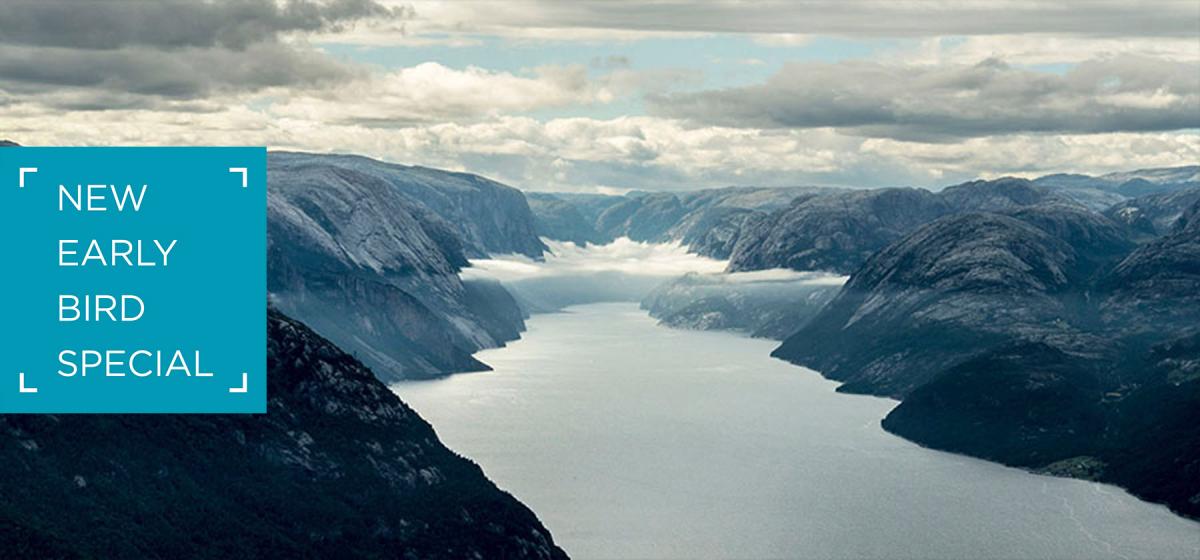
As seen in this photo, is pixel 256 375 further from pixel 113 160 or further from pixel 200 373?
pixel 113 160

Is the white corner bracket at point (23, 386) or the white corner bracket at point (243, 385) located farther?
the white corner bracket at point (23, 386)

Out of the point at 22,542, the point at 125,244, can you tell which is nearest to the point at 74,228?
the point at 125,244

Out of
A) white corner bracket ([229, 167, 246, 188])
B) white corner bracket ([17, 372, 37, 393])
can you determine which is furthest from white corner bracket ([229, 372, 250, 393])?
white corner bracket ([17, 372, 37, 393])

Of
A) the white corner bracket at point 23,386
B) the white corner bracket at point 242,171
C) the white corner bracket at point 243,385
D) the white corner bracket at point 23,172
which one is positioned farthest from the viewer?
the white corner bracket at point 23,386

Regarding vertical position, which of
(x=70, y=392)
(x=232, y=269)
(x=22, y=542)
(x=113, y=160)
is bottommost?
(x=22, y=542)

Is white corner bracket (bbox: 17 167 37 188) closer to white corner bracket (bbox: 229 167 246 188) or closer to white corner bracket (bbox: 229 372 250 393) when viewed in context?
white corner bracket (bbox: 229 167 246 188)

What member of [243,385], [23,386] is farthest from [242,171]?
[23,386]

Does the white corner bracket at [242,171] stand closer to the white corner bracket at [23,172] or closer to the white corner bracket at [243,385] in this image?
the white corner bracket at [243,385]

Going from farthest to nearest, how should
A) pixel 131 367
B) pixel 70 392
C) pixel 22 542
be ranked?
pixel 22 542 < pixel 70 392 < pixel 131 367

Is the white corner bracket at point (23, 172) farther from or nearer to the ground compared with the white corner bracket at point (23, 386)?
farther from the ground

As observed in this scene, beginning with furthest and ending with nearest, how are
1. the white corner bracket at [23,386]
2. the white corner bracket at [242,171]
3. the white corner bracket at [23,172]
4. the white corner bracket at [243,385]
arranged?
the white corner bracket at [23,386], the white corner bracket at [23,172], the white corner bracket at [242,171], the white corner bracket at [243,385]

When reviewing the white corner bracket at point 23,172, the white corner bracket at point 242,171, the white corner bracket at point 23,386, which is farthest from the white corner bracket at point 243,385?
the white corner bracket at point 23,172
